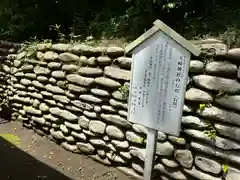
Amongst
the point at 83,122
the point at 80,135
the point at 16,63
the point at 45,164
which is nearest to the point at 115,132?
the point at 83,122

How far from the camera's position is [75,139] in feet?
15.0

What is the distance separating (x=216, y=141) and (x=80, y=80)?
6.47 ft

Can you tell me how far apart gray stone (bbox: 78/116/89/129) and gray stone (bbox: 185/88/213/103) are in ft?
5.23

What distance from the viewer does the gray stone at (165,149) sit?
3.33m

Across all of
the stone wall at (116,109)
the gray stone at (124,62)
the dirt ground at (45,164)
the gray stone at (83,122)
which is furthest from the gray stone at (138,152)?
the gray stone at (124,62)

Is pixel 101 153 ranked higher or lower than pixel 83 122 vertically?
lower

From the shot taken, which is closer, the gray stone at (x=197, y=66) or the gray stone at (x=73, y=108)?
the gray stone at (x=197, y=66)

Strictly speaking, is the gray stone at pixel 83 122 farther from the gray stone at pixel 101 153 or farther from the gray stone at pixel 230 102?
the gray stone at pixel 230 102

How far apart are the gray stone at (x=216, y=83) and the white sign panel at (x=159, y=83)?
0.44 meters

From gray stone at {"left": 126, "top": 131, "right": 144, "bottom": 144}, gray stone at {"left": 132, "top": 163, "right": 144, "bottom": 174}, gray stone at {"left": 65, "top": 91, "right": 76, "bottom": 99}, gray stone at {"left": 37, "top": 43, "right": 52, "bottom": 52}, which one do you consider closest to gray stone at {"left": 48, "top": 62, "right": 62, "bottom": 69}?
gray stone at {"left": 37, "top": 43, "right": 52, "bottom": 52}

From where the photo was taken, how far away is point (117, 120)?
3.82m

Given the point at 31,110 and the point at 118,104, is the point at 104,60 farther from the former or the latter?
the point at 31,110

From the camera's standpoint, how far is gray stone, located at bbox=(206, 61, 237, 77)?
282cm

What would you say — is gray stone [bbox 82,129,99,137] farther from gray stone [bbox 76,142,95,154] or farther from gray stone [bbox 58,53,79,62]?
gray stone [bbox 58,53,79,62]
